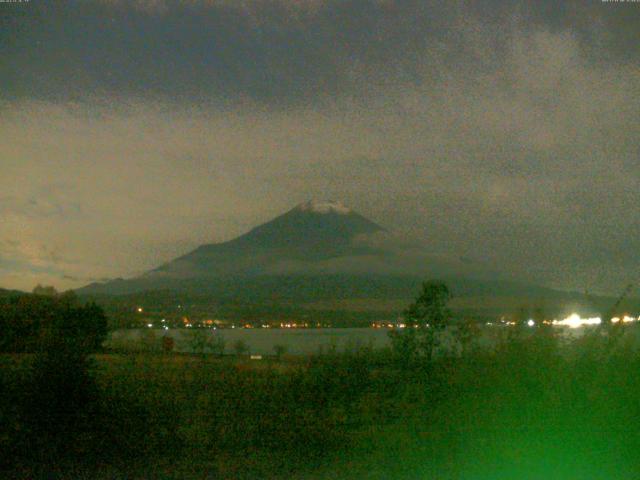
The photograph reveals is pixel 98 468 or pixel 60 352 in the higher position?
pixel 60 352

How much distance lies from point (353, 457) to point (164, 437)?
111 inches

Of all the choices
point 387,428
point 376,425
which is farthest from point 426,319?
point 387,428

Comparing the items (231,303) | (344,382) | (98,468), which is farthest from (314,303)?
(98,468)

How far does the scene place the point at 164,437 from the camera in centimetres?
1264

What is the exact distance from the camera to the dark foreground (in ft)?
36.7

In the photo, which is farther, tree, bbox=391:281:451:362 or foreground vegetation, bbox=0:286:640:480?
tree, bbox=391:281:451:362

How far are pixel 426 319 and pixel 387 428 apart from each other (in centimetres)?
1377

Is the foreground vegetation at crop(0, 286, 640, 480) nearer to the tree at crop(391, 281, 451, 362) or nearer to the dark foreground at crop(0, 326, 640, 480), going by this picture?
the dark foreground at crop(0, 326, 640, 480)

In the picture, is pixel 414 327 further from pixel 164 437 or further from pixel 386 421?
pixel 164 437

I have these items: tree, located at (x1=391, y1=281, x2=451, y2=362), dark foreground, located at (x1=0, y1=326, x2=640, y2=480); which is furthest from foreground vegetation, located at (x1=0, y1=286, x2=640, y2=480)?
tree, located at (x1=391, y1=281, x2=451, y2=362)

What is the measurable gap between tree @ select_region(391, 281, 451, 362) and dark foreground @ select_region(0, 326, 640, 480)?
1072cm

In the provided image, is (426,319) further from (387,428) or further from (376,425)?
(387,428)

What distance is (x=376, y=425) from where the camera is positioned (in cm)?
1391

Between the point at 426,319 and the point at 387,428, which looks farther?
the point at 426,319
